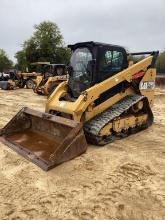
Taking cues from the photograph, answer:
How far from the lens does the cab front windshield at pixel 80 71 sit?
22.8 ft

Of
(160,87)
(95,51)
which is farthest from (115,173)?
(160,87)

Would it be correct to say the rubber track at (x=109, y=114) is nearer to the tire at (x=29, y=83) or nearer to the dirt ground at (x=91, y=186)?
the dirt ground at (x=91, y=186)

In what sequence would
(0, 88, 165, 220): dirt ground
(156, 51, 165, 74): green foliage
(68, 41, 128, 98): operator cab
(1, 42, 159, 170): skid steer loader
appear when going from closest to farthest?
(0, 88, 165, 220): dirt ground, (1, 42, 159, 170): skid steer loader, (68, 41, 128, 98): operator cab, (156, 51, 165, 74): green foliage

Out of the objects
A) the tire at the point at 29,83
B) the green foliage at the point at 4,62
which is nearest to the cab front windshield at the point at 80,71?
the tire at the point at 29,83

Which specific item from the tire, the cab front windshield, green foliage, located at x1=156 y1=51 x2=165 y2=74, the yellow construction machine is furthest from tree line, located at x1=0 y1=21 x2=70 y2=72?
the cab front windshield

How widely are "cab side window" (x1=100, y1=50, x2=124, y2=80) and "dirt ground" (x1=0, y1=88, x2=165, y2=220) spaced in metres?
1.62

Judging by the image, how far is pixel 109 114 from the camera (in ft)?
21.6

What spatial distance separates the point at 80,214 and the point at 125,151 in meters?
2.50

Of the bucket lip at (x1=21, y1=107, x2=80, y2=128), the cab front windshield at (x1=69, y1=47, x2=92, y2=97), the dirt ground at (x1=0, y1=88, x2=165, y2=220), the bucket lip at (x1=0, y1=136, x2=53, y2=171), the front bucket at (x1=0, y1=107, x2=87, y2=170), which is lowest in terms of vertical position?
the dirt ground at (x1=0, y1=88, x2=165, y2=220)

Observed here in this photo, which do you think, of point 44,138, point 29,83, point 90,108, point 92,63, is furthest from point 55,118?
point 29,83

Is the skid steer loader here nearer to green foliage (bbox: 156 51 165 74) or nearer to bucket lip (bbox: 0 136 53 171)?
bucket lip (bbox: 0 136 53 171)

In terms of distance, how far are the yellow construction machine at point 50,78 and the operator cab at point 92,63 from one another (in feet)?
29.6

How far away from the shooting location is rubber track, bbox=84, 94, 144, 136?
621 centimetres

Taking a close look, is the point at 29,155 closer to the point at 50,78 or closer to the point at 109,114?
the point at 109,114
